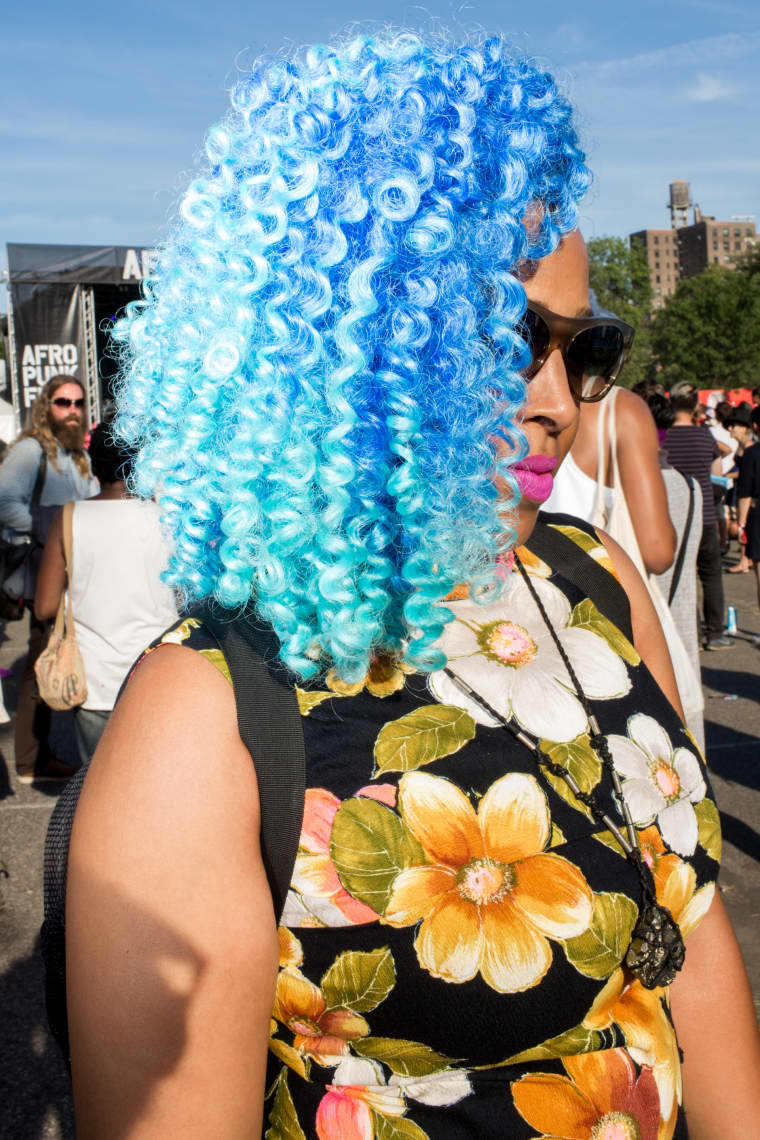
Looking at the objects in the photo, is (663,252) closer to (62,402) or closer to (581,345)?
(62,402)

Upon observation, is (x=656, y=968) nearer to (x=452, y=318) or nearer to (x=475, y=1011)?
(x=475, y=1011)

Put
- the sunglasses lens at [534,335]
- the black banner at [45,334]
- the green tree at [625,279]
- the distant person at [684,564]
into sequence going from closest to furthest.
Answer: the sunglasses lens at [534,335]
the distant person at [684,564]
the black banner at [45,334]
the green tree at [625,279]

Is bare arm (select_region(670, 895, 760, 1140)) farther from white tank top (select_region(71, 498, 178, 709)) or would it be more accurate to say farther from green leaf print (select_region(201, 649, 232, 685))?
white tank top (select_region(71, 498, 178, 709))

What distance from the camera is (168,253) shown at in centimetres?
131

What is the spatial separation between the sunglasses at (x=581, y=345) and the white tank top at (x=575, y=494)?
2.09 m

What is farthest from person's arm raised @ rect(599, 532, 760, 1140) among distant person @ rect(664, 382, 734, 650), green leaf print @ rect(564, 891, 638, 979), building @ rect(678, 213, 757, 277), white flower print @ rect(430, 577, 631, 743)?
building @ rect(678, 213, 757, 277)

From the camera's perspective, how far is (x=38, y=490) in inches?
247

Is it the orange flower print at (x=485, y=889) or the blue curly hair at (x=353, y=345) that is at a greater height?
the blue curly hair at (x=353, y=345)

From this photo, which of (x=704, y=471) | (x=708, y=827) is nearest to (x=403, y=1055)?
(x=708, y=827)

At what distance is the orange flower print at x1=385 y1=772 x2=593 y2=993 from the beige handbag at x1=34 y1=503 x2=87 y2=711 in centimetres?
320

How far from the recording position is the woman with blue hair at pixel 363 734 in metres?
1.04

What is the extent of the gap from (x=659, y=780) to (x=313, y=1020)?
1.79ft

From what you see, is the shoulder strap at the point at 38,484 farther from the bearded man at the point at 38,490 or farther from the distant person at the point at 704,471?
the distant person at the point at 704,471

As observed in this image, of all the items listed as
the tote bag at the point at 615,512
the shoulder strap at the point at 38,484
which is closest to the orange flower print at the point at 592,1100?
the tote bag at the point at 615,512
